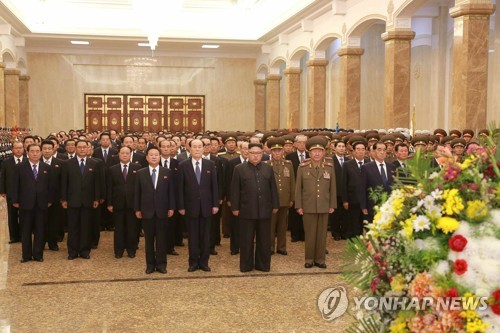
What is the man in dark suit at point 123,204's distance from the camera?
8969 millimetres

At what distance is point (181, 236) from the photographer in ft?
Answer: 32.4

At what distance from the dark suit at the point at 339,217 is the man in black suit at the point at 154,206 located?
3.49 meters

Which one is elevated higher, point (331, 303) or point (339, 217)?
point (339, 217)

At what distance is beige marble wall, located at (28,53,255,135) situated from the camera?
31094 millimetres

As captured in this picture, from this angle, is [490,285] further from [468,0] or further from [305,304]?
[468,0]

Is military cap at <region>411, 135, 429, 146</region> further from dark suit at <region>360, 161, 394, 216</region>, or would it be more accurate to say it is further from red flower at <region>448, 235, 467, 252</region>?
red flower at <region>448, 235, 467, 252</region>

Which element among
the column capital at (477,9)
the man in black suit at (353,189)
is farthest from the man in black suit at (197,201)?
the column capital at (477,9)

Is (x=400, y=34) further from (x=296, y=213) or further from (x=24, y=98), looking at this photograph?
(x=24, y=98)

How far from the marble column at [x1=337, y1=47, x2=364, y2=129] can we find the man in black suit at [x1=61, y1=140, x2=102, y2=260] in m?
11.4

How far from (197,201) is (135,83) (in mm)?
25330

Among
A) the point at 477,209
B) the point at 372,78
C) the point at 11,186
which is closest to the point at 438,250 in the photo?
the point at 477,209

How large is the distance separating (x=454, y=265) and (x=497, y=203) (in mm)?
314

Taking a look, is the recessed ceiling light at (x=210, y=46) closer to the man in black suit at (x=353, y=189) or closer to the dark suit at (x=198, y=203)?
the man in black suit at (x=353, y=189)

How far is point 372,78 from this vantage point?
24656 millimetres
